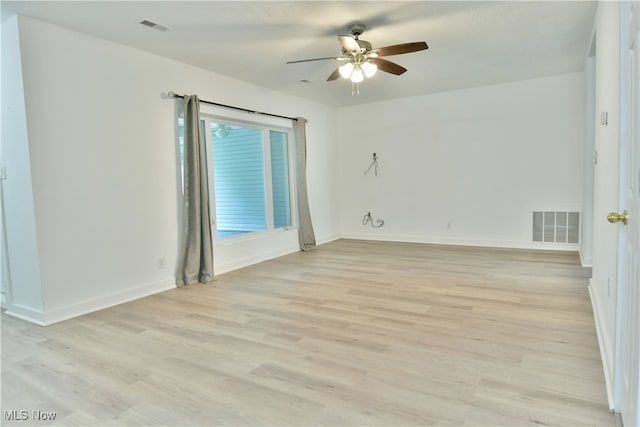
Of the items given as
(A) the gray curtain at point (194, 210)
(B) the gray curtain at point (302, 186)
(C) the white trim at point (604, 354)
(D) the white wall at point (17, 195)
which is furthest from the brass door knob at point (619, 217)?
(B) the gray curtain at point (302, 186)

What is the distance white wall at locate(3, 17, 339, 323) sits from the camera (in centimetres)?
325

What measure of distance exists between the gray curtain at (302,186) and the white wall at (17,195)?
3.66 metres

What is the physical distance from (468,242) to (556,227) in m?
1.24

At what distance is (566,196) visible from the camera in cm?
557

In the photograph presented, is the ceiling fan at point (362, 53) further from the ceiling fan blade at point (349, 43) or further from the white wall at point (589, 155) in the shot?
the white wall at point (589, 155)

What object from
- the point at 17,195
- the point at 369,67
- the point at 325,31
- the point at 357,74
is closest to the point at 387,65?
the point at 369,67

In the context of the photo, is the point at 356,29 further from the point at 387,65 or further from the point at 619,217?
the point at 619,217

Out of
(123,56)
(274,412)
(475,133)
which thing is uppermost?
(123,56)

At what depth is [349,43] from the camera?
127 inches

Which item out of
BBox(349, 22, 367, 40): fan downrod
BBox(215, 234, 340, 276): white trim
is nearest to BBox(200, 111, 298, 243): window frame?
BBox(215, 234, 340, 276): white trim

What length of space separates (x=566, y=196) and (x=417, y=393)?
188 inches

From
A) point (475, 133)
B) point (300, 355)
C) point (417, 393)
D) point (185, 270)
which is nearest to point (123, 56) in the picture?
point (185, 270)

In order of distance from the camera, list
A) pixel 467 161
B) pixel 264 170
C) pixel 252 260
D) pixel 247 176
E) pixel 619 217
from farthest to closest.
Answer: pixel 467 161, pixel 264 170, pixel 247 176, pixel 252 260, pixel 619 217

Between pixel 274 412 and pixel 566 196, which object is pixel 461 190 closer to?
pixel 566 196
